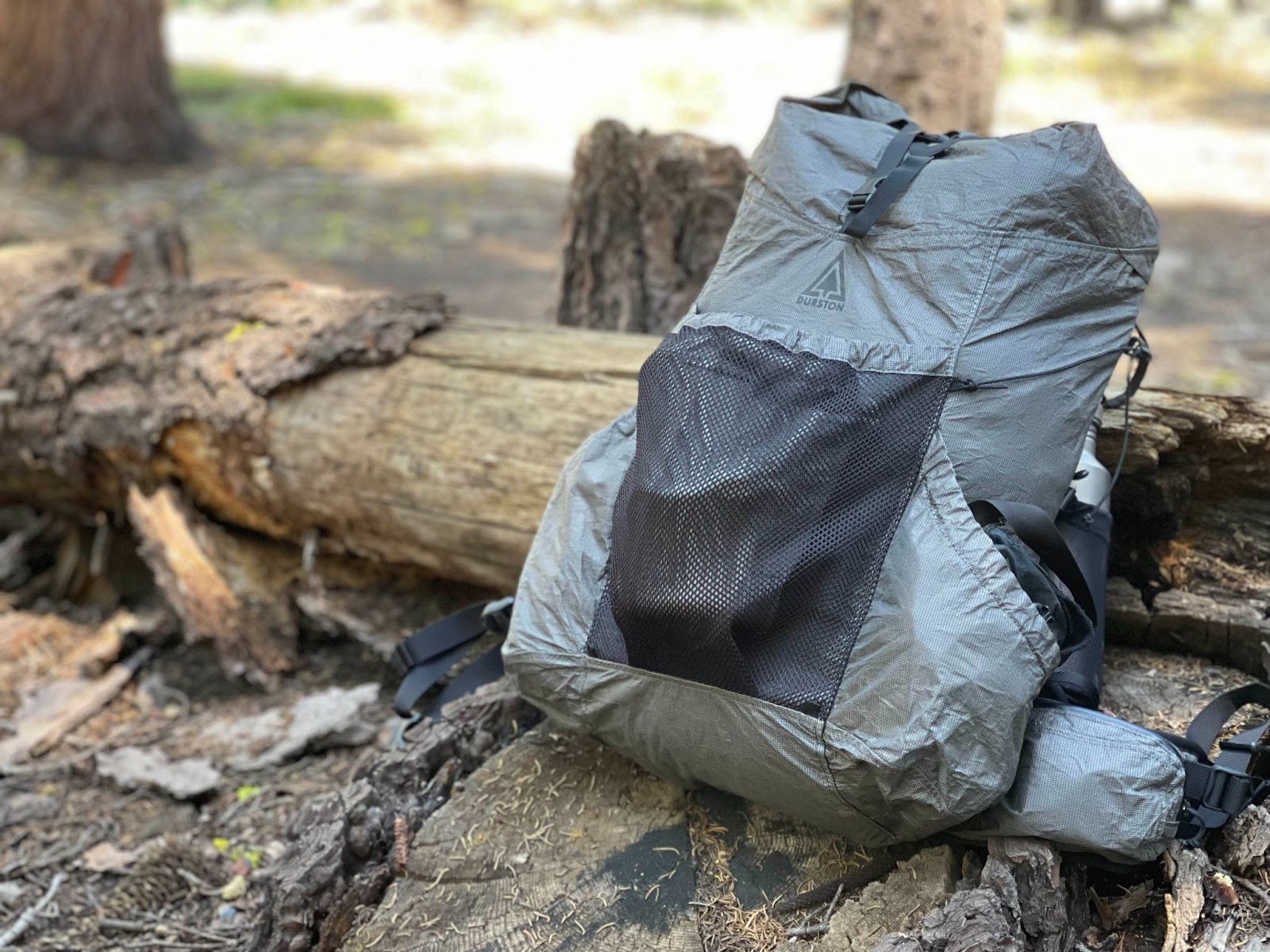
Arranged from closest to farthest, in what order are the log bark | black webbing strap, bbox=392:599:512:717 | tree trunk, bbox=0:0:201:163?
the log bark
black webbing strap, bbox=392:599:512:717
tree trunk, bbox=0:0:201:163

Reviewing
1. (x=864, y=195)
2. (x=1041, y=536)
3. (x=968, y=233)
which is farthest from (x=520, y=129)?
(x=1041, y=536)

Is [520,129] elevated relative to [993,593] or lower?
lower

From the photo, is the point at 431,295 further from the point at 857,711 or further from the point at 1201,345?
the point at 1201,345

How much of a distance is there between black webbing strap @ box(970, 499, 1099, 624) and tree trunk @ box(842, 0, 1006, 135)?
3528mm

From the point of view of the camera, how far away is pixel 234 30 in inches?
640

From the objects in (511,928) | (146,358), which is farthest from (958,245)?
(146,358)

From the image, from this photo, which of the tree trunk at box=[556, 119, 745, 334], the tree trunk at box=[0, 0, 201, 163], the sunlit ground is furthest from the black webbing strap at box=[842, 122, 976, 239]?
the tree trunk at box=[0, 0, 201, 163]

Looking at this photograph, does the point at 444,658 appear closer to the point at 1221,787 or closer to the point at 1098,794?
the point at 1098,794

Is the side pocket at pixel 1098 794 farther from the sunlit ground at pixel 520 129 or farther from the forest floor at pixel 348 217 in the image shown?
the sunlit ground at pixel 520 129

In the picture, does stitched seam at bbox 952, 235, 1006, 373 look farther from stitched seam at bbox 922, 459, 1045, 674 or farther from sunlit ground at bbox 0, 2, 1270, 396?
sunlit ground at bbox 0, 2, 1270, 396

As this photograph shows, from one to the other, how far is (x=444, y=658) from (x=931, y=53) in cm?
369

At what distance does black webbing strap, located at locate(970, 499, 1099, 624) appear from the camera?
6.71 feet

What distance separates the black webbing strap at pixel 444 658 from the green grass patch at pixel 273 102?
9784mm

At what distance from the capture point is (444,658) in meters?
2.93
